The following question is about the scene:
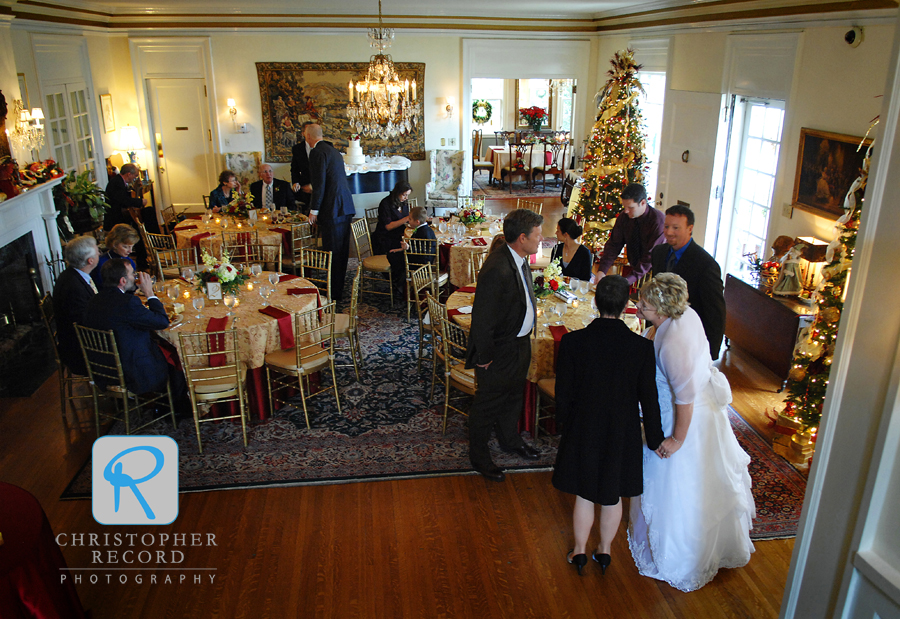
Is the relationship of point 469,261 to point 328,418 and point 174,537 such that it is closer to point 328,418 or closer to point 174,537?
point 328,418

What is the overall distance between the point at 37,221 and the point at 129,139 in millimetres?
4049

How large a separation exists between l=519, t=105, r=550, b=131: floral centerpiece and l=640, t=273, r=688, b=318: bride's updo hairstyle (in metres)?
15.0

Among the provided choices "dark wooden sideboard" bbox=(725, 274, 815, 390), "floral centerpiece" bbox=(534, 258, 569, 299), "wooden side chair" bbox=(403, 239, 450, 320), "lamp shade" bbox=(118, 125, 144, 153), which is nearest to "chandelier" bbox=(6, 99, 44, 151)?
"lamp shade" bbox=(118, 125, 144, 153)

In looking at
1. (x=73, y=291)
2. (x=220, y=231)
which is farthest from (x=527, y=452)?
(x=220, y=231)

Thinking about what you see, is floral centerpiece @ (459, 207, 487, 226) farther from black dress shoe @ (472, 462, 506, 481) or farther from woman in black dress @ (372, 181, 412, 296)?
black dress shoe @ (472, 462, 506, 481)

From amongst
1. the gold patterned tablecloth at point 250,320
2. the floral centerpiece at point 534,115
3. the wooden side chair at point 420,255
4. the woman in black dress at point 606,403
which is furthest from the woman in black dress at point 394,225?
the floral centerpiece at point 534,115

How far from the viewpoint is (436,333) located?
5.17 metres

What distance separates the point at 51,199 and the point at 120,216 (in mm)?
969

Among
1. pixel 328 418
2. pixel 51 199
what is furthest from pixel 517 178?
pixel 328 418

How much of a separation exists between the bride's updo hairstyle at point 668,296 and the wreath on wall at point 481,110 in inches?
617

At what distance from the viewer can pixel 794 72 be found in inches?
228

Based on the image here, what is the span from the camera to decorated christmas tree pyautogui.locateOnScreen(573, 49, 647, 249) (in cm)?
824

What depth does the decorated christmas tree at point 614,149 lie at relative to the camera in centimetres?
824

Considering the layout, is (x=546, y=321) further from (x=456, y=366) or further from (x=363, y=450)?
(x=363, y=450)
